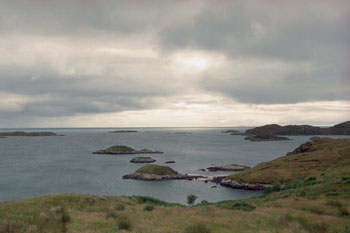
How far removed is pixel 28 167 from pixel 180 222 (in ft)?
448

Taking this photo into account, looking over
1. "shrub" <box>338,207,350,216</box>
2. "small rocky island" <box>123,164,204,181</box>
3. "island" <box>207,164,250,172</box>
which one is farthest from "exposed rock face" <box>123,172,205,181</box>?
"shrub" <box>338,207,350,216</box>

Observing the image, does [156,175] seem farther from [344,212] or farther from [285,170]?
[344,212]

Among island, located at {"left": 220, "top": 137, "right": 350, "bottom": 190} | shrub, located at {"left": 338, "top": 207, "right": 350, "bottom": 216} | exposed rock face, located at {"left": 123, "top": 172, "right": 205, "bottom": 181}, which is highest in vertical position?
shrub, located at {"left": 338, "top": 207, "right": 350, "bottom": 216}

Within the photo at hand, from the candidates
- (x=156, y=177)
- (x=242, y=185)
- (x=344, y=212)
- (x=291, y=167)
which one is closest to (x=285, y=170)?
(x=291, y=167)

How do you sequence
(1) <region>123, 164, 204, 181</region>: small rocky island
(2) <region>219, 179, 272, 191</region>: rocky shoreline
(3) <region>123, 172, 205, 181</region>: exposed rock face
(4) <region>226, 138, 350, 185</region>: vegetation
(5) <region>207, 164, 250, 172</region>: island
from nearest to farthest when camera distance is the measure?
(2) <region>219, 179, 272, 191</region>: rocky shoreline, (4) <region>226, 138, 350, 185</region>: vegetation, (3) <region>123, 172, 205, 181</region>: exposed rock face, (1) <region>123, 164, 204, 181</region>: small rocky island, (5) <region>207, 164, 250, 172</region>: island

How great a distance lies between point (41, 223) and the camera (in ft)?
45.2

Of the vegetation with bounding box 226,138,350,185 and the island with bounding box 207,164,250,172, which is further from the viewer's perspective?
the island with bounding box 207,164,250,172

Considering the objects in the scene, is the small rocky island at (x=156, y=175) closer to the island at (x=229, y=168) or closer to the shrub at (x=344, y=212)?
the island at (x=229, y=168)

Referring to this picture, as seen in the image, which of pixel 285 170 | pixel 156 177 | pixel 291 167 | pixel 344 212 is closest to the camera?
pixel 344 212

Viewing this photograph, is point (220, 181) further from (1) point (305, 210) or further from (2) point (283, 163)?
(1) point (305, 210)

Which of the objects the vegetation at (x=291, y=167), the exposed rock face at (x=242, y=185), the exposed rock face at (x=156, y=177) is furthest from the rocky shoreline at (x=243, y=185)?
the exposed rock face at (x=156, y=177)

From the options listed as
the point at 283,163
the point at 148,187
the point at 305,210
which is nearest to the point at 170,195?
the point at 148,187

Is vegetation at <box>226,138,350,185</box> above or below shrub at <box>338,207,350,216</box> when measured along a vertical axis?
below

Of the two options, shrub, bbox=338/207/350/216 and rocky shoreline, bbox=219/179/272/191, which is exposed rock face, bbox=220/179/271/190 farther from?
shrub, bbox=338/207/350/216
